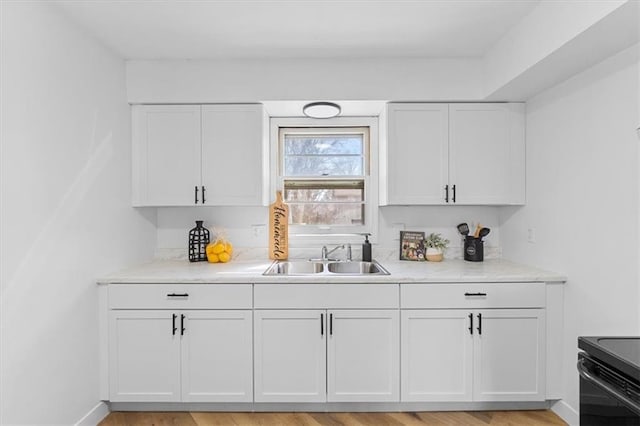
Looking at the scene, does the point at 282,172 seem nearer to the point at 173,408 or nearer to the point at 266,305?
the point at 266,305

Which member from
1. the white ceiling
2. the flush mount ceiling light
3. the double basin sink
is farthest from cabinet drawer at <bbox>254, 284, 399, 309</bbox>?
the white ceiling

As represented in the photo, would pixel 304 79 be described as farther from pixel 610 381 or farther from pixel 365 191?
pixel 610 381

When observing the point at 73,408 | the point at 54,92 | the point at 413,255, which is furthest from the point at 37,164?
the point at 413,255

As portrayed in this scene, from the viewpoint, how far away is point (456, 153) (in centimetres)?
276

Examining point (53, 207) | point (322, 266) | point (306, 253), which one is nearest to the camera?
point (53, 207)

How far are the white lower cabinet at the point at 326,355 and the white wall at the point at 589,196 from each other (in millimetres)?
1111

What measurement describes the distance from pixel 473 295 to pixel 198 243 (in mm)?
2096

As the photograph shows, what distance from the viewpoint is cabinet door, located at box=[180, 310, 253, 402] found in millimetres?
2330

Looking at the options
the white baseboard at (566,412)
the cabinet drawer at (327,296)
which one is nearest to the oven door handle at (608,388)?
the cabinet drawer at (327,296)

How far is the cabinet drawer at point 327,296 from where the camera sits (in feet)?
7.62

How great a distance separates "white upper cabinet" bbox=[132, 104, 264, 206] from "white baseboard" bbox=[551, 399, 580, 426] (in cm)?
243

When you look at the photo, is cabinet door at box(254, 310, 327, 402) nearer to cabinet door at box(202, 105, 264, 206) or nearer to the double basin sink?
the double basin sink

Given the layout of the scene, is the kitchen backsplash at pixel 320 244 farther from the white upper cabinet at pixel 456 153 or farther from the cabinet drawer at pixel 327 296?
the cabinet drawer at pixel 327 296

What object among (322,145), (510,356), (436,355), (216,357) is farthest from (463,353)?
(322,145)
